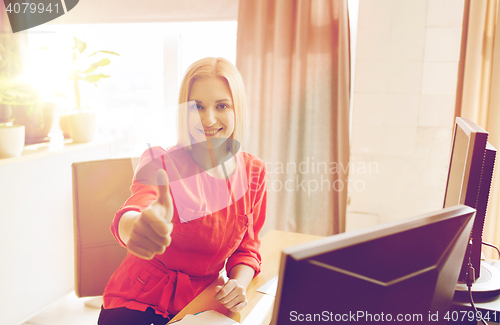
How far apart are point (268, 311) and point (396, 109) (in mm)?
1313

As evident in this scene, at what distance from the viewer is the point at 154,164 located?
84 cm

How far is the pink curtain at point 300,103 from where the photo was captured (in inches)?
78.5

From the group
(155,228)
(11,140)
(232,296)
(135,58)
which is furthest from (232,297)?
(135,58)

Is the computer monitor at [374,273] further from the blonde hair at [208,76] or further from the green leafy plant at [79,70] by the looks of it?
the green leafy plant at [79,70]

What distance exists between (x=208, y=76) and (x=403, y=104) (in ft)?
4.04

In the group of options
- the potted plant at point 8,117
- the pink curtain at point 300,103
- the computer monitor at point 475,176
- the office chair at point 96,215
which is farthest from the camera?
the pink curtain at point 300,103

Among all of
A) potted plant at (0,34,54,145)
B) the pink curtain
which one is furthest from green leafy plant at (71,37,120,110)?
the pink curtain

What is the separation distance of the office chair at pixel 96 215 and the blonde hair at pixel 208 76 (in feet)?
1.16

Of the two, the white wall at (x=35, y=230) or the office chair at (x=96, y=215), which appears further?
the white wall at (x=35, y=230)

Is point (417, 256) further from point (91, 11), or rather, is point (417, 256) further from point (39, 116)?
point (91, 11)

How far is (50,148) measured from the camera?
1.84 m

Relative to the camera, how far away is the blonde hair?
2.99 ft

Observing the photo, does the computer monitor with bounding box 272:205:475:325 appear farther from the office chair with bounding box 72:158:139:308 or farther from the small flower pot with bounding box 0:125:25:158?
the small flower pot with bounding box 0:125:25:158

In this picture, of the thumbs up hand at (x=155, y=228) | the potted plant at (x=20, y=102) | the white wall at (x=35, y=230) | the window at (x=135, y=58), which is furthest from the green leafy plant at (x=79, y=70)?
A: the thumbs up hand at (x=155, y=228)
